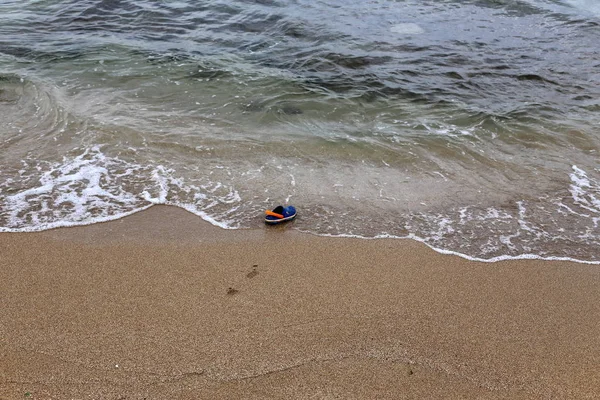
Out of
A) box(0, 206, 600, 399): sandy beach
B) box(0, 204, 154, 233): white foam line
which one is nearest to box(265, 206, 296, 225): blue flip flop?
box(0, 206, 600, 399): sandy beach

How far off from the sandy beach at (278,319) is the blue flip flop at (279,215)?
0.10 metres

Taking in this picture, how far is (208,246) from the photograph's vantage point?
165 inches

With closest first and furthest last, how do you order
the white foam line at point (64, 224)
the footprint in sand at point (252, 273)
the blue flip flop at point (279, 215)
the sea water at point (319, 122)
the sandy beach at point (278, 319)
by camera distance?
the sandy beach at point (278, 319)
the footprint in sand at point (252, 273)
the white foam line at point (64, 224)
the blue flip flop at point (279, 215)
the sea water at point (319, 122)

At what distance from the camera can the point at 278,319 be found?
133 inches

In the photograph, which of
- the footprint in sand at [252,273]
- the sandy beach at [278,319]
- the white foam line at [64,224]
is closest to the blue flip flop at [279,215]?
the sandy beach at [278,319]

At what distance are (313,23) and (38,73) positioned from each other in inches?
223

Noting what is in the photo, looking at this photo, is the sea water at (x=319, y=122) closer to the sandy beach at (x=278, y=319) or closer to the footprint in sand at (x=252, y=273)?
the sandy beach at (x=278, y=319)

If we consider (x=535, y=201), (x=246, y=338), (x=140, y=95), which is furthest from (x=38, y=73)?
(x=535, y=201)

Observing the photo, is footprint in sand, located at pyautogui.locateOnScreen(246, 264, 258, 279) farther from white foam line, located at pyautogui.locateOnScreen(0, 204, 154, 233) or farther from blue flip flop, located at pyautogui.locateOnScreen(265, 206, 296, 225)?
white foam line, located at pyautogui.locateOnScreen(0, 204, 154, 233)

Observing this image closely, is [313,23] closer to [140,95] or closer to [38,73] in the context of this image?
[140,95]

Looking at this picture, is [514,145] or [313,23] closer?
[514,145]

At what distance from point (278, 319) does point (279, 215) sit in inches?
52.0

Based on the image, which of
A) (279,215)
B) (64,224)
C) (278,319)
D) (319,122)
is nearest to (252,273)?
(278,319)

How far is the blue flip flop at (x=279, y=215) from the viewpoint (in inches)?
177
